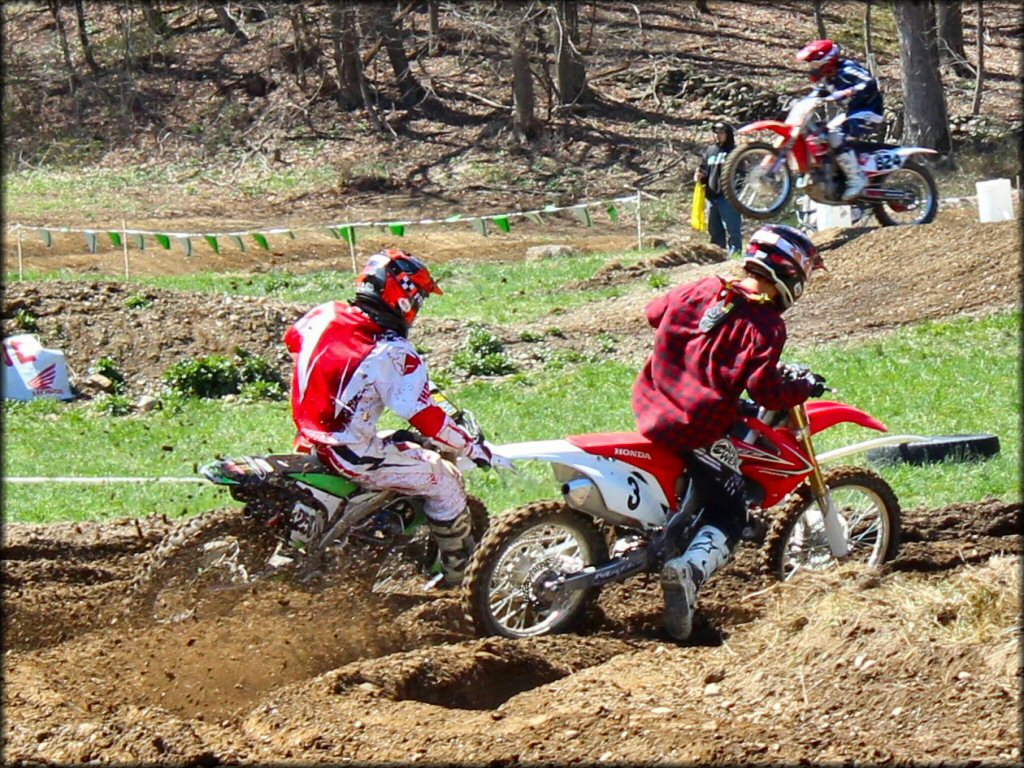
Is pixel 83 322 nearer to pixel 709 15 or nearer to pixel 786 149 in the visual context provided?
pixel 786 149

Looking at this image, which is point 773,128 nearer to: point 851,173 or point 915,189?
point 851,173

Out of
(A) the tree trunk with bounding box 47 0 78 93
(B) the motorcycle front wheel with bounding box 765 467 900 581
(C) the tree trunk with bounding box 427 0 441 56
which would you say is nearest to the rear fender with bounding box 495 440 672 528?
(B) the motorcycle front wheel with bounding box 765 467 900 581

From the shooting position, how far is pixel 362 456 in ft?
22.8

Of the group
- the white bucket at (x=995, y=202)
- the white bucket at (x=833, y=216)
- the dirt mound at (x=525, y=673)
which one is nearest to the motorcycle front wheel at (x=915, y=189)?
the white bucket at (x=995, y=202)

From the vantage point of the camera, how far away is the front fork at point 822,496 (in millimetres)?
6977

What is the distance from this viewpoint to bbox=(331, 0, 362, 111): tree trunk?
37.6m

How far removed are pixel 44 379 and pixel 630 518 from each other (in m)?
10.1

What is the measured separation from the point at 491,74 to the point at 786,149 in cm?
2620

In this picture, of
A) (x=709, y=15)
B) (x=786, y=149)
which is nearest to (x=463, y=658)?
(x=786, y=149)

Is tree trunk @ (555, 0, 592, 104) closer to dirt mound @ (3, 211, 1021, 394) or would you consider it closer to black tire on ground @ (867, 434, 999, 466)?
dirt mound @ (3, 211, 1021, 394)

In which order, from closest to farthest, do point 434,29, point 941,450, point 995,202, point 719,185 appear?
point 941,450 < point 995,202 < point 719,185 < point 434,29

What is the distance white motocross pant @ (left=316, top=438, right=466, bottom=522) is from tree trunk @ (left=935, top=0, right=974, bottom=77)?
109 ft

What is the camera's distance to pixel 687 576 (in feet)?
21.5

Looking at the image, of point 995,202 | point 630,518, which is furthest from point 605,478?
point 995,202
